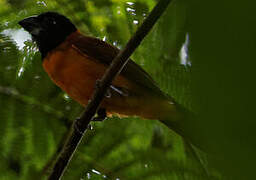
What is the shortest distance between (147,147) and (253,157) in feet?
9.14

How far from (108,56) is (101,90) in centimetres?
141

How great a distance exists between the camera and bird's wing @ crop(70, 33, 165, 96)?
2.97 m

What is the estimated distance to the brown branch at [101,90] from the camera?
1.50 m

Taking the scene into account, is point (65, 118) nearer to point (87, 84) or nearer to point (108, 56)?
point (87, 84)

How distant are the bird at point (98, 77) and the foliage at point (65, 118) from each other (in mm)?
113

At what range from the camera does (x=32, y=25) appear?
131 inches

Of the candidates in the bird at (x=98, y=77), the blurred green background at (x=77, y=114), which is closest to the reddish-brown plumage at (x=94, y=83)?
the bird at (x=98, y=77)

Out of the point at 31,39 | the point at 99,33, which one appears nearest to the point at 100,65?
the point at 99,33

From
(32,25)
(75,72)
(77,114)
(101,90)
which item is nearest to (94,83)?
(75,72)

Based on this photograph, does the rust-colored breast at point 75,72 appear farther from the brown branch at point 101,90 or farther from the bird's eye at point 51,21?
the brown branch at point 101,90

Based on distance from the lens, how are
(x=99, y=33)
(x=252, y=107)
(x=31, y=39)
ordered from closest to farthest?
1. (x=252, y=107)
2. (x=99, y=33)
3. (x=31, y=39)

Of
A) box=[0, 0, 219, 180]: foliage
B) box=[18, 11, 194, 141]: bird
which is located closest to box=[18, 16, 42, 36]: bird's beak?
box=[18, 11, 194, 141]: bird

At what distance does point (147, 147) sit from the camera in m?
3.03

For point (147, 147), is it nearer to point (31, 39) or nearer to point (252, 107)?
point (31, 39)
